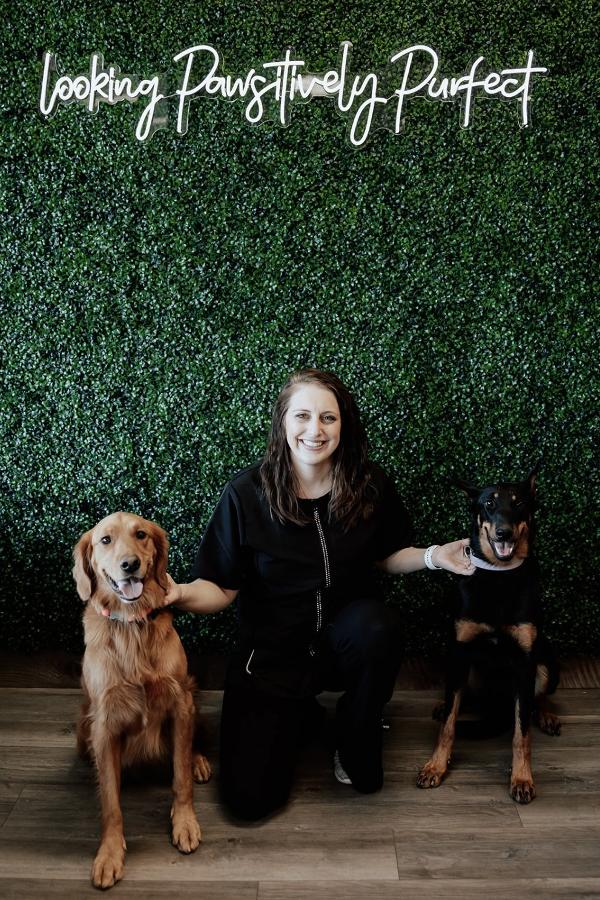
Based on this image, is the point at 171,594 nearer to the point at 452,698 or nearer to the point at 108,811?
the point at 108,811

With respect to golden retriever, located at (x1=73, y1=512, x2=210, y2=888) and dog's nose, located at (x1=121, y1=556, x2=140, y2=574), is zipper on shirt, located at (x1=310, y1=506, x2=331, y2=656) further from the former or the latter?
dog's nose, located at (x1=121, y1=556, x2=140, y2=574)

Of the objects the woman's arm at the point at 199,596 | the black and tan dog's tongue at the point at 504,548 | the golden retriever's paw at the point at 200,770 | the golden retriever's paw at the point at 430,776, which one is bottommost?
the golden retriever's paw at the point at 200,770

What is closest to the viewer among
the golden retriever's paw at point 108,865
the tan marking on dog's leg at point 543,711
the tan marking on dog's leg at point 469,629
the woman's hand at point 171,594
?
the golden retriever's paw at point 108,865

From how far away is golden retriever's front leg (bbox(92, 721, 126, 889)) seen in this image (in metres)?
1.86

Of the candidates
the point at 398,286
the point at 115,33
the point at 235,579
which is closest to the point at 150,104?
the point at 115,33

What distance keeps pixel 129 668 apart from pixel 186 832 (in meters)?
0.47

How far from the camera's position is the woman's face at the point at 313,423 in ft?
6.90

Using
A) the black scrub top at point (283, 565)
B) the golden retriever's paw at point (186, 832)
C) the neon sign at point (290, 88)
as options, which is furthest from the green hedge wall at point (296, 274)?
the golden retriever's paw at point (186, 832)

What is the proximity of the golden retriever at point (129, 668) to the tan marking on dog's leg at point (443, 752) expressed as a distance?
71 centimetres

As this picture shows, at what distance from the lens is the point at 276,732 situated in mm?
2145

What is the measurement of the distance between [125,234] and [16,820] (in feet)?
6.24

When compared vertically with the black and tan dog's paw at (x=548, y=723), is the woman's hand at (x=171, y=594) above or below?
above

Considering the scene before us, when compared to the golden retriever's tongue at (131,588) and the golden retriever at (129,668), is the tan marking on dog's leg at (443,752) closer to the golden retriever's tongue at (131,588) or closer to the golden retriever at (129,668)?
the golden retriever at (129,668)

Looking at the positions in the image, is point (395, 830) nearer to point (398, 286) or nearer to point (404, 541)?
point (404, 541)
